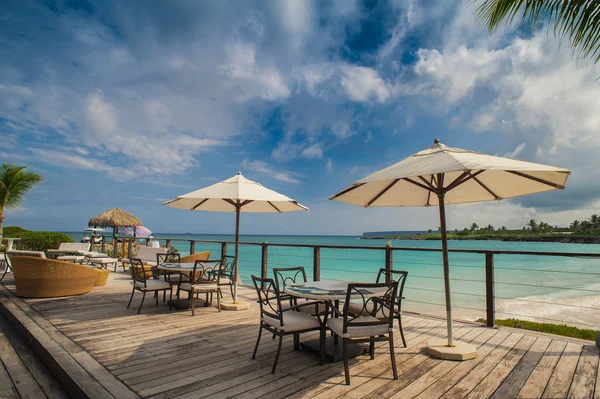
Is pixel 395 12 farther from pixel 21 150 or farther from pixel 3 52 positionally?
pixel 21 150

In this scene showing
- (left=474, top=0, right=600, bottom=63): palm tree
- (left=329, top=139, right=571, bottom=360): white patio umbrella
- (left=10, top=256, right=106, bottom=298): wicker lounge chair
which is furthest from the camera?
(left=10, top=256, right=106, bottom=298): wicker lounge chair

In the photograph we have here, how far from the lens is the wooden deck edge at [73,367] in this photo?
7.26 feet

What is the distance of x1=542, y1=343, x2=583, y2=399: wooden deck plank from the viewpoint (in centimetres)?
232

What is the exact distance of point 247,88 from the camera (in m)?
11.8

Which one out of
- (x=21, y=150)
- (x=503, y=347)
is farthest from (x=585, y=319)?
(x=21, y=150)

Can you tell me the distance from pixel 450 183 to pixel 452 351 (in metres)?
1.78

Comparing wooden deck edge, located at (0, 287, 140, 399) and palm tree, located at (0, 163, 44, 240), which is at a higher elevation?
palm tree, located at (0, 163, 44, 240)

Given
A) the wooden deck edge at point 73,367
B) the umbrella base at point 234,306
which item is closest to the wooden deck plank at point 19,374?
the wooden deck edge at point 73,367

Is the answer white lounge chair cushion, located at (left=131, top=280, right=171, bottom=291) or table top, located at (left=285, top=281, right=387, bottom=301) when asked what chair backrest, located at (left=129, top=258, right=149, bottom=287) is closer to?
white lounge chair cushion, located at (left=131, top=280, right=171, bottom=291)

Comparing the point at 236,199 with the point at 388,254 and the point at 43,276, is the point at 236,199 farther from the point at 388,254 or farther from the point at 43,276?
the point at 43,276

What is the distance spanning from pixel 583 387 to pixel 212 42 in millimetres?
10590

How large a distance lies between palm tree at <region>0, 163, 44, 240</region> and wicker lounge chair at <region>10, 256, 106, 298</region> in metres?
11.9

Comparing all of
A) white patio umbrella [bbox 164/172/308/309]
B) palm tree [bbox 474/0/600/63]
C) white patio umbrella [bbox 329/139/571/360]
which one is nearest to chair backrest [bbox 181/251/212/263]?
white patio umbrella [bbox 164/172/308/309]

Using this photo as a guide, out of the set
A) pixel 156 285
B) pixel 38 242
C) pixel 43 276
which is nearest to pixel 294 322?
pixel 156 285
